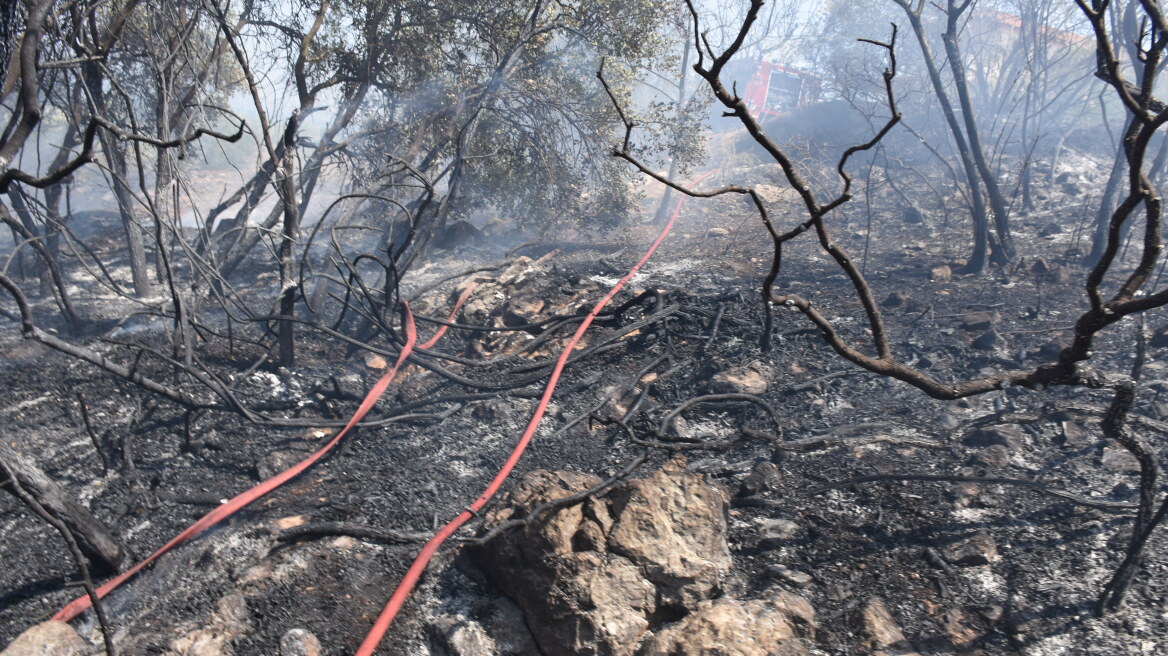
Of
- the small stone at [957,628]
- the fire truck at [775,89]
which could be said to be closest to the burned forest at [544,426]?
the small stone at [957,628]

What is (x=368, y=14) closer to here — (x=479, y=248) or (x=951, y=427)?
(x=479, y=248)

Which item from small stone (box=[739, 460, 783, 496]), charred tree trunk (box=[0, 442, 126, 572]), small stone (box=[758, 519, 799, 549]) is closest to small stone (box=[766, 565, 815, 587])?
small stone (box=[758, 519, 799, 549])

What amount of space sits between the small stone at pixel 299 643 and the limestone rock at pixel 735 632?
1.28 m

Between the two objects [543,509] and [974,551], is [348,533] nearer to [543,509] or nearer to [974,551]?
[543,509]

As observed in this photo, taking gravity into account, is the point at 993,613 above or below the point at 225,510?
below

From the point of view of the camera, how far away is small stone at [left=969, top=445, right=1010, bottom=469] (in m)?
3.35

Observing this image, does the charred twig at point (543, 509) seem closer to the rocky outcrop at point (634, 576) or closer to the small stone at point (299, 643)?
the rocky outcrop at point (634, 576)

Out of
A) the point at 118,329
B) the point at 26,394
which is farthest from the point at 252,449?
the point at 118,329

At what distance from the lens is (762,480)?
3203 mm

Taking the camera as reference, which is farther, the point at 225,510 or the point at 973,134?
the point at 973,134

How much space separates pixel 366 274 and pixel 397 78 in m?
2.68

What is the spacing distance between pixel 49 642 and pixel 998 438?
15.4 ft

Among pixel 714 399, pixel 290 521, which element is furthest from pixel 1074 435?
pixel 290 521

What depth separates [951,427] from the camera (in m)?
3.84
